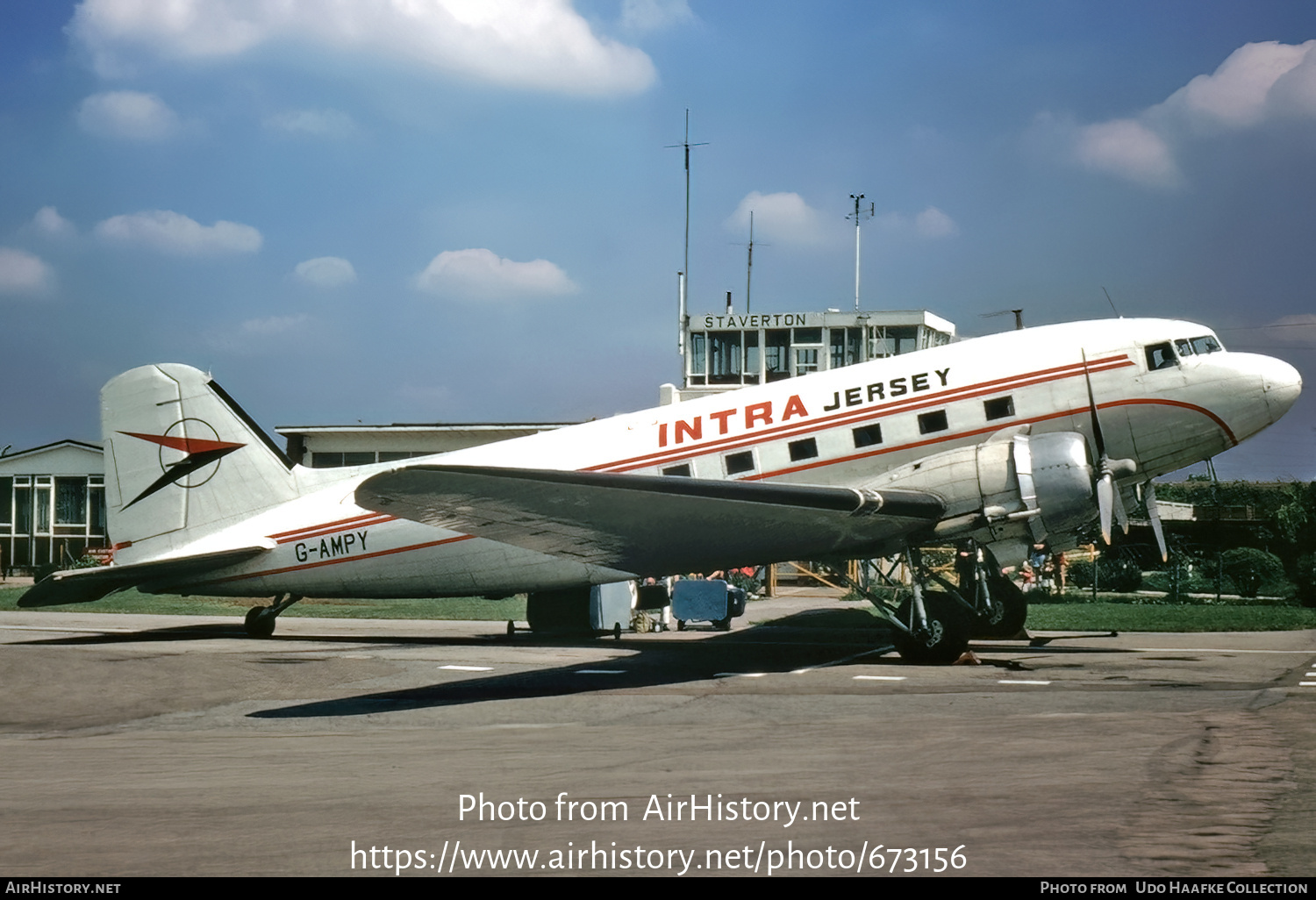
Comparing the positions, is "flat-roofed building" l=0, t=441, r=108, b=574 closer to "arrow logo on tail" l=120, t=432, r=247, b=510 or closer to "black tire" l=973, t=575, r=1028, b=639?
"arrow logo on tail" l=120, t=432, r=247, b=510

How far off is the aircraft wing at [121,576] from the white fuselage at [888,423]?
2153 millimetres

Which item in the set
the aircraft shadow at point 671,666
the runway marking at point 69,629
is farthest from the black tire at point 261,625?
the aircraft shadow at point 671,666

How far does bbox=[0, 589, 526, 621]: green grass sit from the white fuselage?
9.14 metres

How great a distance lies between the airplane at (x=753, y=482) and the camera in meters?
13.3

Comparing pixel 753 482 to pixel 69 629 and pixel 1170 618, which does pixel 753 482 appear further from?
pixel 69 629

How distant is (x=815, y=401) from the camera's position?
16.5 metres

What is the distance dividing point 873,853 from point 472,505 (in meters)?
7.63

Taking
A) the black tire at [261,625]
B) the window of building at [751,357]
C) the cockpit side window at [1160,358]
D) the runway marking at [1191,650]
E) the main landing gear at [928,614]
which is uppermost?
the window of building at [751,357]

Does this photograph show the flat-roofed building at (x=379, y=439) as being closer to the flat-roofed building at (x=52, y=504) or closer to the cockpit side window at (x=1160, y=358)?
the flat-roofed building at (x=52, y=504)

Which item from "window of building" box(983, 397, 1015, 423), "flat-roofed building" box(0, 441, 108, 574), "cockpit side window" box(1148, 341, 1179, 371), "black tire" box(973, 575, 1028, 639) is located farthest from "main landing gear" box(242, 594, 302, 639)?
"flat-roofed building" box(0, 441, 108, 574)

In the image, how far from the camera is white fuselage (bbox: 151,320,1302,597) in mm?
15648

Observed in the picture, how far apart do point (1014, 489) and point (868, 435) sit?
2.45m
